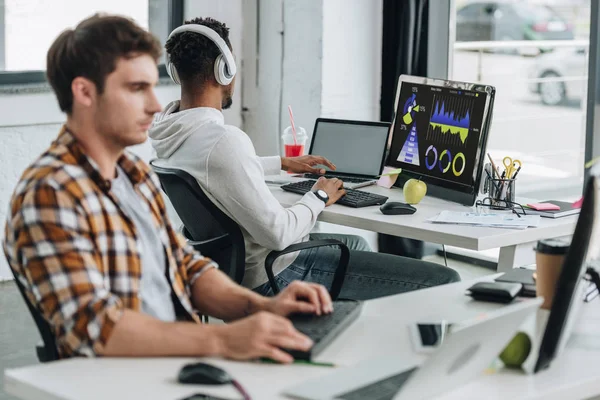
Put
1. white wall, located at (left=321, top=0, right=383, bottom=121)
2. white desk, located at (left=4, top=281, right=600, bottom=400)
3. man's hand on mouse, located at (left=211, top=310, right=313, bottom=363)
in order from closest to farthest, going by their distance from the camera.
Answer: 1. white desk, located at (left=4, top=281, right=600, bottom=400)
2. man's hand on mouse, located at (left=211, top=310, right=313, bottom=363)
3. white wall, located at (left=321, top=0, right=383, bottom=121)

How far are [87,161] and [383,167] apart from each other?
1.81 metres

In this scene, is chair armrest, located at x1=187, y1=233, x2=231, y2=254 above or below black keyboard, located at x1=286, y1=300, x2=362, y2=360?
below

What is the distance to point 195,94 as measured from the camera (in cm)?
280

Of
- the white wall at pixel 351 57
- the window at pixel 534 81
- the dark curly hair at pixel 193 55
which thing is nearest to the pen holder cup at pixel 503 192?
the dark curly hair at pixel 193 55

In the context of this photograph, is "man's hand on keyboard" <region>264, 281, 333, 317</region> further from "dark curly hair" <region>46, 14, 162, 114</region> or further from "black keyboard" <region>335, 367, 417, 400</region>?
"dark curly hair" <region>46, 14, 162, 114</region>

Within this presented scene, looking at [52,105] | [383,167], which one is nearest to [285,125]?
[52,105]

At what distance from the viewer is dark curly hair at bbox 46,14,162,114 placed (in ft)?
5.70

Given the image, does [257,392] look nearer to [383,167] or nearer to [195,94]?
[195,94]

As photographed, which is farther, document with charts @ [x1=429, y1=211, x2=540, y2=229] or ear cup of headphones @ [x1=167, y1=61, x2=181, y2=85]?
ear cup of headphones @ [x1=167, y1=61, x2=181, y2=85]

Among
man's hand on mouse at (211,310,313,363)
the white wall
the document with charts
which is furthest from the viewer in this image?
the white wall

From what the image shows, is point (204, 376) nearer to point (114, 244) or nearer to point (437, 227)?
point (114, 244)

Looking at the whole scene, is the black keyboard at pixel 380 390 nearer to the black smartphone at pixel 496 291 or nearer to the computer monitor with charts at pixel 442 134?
the black smartphone at pixel 496 291

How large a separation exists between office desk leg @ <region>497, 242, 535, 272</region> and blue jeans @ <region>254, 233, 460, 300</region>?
0.58 feet

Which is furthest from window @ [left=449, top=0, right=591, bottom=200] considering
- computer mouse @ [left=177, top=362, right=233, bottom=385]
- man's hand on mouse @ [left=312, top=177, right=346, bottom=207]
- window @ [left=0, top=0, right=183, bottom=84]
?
computer mouse @ [left=177, top=362, right=233, bottom=385]
